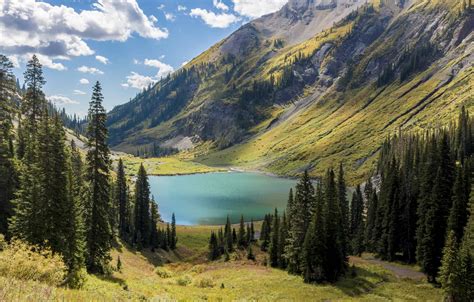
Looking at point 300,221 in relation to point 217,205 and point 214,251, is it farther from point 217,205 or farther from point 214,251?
point 217,205

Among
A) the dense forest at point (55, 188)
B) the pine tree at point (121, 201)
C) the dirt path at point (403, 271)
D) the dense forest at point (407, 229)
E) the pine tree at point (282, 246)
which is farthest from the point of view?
the pine tree at point (121, 201)

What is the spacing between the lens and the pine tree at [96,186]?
4444 cm

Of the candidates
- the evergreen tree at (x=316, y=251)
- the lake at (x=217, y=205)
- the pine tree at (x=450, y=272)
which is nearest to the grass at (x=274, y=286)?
the evergreen tree at (x=316, y=251)

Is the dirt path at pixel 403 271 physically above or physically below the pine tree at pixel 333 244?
below

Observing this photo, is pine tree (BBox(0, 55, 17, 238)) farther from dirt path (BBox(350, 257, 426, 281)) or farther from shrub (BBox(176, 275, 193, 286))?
dirt path (BBox(350, 257, 426, 281))

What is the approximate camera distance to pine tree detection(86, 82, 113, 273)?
1750 inches

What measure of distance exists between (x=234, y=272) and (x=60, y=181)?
35253 mm

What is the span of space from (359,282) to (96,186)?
123 ft

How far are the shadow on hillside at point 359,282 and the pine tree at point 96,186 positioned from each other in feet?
102

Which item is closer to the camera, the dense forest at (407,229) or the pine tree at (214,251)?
the dense forest at (407,229)

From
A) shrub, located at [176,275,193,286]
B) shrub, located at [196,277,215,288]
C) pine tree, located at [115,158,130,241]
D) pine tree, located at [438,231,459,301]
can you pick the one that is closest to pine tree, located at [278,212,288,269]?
shrub, located at [196,277,215,288]

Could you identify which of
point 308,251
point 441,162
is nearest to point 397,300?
point 308,251

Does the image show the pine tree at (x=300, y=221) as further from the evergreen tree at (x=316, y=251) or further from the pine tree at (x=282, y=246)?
the evergreen tree at (x=316, y=251)

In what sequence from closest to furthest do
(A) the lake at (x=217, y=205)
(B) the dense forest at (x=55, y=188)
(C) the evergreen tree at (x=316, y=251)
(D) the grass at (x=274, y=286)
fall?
(B) the dense forest at (x=55, y=188) < (D) the grass at (x=274, y=286) < (C) the evergreen tree at (x=316, y=251) < (A) the lake at (x=217, y=205)
